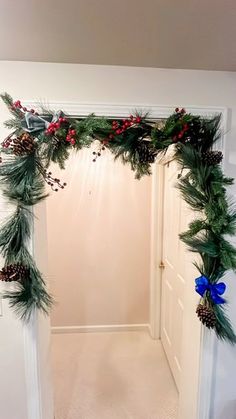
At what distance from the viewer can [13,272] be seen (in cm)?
109

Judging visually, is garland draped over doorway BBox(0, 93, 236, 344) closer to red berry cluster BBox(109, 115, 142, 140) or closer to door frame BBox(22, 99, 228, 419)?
red berry cluster BBox(109, 115, 142, 140)

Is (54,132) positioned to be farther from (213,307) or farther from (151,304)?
(151,304)

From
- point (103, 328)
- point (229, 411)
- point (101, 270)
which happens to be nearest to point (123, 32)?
point (229, 411)

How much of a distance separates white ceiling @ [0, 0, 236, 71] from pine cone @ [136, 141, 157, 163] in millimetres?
410

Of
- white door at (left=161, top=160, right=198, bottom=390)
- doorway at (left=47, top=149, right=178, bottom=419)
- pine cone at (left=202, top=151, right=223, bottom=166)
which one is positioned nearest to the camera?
pine cone at (left=202, top=151, right=223, bottom=166)

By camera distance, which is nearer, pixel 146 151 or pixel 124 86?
pixel 146 151

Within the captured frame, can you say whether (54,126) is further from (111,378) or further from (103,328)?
(103,328)

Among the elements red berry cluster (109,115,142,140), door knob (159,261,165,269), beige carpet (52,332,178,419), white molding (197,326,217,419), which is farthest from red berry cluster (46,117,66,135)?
beige carpet (52,332,178,419)

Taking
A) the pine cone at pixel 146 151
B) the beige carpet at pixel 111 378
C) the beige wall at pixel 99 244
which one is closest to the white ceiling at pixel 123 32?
the pine cone at pixel 146 151

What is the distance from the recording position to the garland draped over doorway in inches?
40.6

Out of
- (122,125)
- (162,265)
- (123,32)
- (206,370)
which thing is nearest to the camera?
(123,32)

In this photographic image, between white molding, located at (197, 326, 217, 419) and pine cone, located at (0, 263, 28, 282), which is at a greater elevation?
pine cone, located at (0, 263, 28, 282)

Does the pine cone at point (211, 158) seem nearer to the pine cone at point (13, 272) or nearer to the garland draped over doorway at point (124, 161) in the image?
the garland draped over doorway at point (124, 161)

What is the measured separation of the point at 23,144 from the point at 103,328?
254 centimetres
